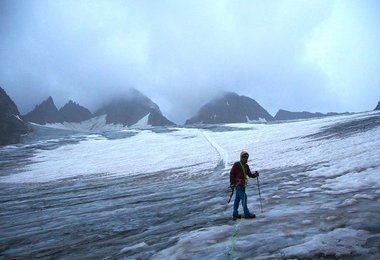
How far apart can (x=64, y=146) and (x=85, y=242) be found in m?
59.6

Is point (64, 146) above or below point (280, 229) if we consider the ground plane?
above

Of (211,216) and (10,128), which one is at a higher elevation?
(10,128)

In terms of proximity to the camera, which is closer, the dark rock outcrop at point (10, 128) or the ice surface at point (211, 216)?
the ice surface at point (211, 216)

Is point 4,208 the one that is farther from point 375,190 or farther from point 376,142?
point 376,142

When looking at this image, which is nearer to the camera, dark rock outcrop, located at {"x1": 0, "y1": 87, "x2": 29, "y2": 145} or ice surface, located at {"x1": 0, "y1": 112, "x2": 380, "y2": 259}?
ice surface, located at {"x1": 0, "y1": 112, "x2": 380, "y2": 259}

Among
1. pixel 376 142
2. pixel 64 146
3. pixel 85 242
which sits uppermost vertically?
pixel 64 146

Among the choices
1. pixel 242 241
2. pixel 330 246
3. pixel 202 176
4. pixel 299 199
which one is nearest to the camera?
pixel 330 246

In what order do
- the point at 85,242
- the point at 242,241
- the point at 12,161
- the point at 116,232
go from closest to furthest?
the point at 242,241 → the point at 85,242 → the point at 116,232 → the point at 12,161

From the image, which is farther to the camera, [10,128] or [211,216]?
[10,128]

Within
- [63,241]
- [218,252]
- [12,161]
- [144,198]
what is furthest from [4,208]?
[12,161]

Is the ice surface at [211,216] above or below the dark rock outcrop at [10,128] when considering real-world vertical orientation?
below

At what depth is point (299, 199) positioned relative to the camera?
11.8 m

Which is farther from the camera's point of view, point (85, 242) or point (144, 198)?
point (144, 198)

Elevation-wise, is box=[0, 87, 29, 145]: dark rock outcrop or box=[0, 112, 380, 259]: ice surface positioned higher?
box=[0, 87, 29, 145]: dark rock outcrop
